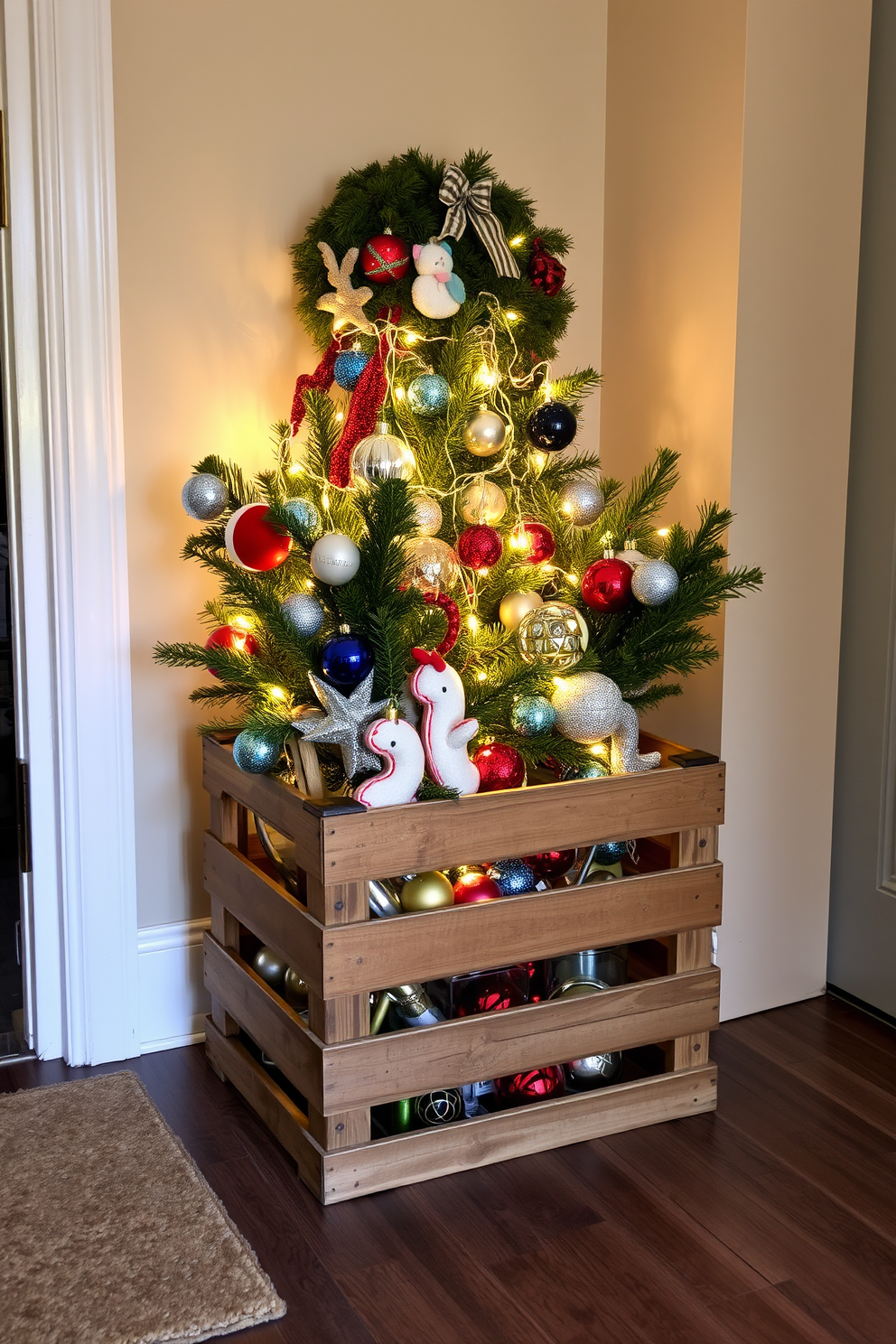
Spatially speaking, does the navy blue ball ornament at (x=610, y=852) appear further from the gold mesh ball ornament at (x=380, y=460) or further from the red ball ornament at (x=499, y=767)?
the gold mesh ball ornament at (x=380, y=460)

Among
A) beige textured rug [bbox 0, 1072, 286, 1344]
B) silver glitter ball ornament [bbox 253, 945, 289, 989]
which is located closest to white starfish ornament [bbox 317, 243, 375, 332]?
silver glitter ball ornament [bbox 253, 945, 289, 989]

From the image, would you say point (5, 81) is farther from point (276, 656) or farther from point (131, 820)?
point (131, 820)

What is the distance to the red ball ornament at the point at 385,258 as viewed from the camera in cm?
186

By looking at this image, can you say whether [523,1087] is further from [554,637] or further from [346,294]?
[346,294]

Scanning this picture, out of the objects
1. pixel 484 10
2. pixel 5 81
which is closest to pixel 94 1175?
pixel 5 81

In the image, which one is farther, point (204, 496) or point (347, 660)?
point (204, 496)

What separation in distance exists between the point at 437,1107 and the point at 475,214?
1394 mm

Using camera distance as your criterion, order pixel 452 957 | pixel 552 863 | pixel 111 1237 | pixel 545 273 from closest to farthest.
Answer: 1. pixel 111 1237
2. pixel 452 957
3. pixel 552 863
4. pixel 545 273

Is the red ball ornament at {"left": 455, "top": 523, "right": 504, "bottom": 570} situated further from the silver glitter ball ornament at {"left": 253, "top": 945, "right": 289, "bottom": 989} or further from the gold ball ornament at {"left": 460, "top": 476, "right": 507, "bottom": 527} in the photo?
the silver glitter ball ornament at {"left": 253, "top": 945, "right": 289, "bottom": 989}

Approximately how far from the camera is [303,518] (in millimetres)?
1668

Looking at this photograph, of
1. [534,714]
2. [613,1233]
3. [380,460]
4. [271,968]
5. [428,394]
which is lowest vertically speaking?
[613,1233]

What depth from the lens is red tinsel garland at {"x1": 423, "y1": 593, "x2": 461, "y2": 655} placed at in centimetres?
163

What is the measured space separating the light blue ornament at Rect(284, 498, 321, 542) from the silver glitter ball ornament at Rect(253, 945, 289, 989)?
0.66 metres

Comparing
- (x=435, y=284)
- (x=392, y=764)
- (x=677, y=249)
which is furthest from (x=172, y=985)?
(x=677, y=249)
